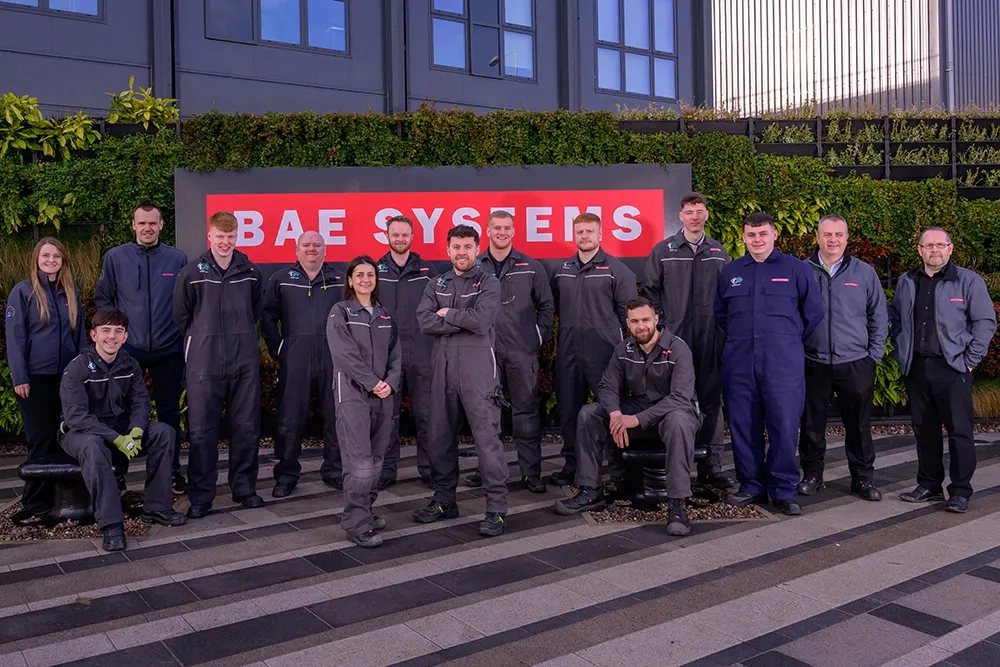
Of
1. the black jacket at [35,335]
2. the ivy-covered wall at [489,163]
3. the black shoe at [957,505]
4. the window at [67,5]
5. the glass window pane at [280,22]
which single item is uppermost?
the glass window pane at [280,22]

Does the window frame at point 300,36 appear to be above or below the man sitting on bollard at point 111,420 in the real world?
above

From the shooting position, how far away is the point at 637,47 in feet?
52.2

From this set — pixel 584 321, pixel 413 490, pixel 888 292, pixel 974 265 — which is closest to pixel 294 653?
pixel 413 490

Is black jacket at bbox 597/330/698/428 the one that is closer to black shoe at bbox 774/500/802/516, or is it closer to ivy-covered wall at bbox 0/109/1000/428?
black shoe at bbox 774/500/802/516

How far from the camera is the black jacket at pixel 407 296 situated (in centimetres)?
604

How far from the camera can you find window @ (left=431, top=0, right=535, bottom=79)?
46.7 feet

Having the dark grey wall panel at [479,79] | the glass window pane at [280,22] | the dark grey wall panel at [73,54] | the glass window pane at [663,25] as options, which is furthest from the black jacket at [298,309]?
the glass window pane at [663,25]

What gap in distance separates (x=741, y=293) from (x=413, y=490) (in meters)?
2.60

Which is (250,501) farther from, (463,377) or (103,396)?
(463,377)

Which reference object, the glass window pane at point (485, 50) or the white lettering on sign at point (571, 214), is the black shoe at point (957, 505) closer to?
the white lettering on sign at point (571, 214)

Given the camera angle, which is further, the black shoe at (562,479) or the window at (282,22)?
the window at (282,22)

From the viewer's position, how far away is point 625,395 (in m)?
5.53

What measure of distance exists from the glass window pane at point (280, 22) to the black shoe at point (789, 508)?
10912 mm

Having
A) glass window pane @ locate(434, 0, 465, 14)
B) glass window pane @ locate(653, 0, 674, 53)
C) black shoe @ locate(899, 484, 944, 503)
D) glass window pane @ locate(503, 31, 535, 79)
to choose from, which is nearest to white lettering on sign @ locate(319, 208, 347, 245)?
black shoe @ locate(899, 484, 944, 503)
